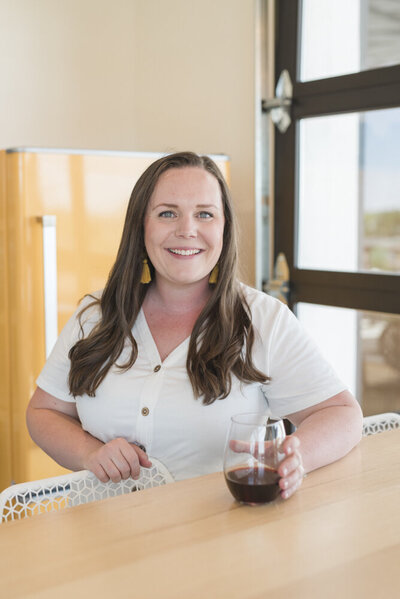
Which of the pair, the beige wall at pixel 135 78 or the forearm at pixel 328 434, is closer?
the forearm at pixel 328 434

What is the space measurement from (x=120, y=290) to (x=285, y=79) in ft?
5.07

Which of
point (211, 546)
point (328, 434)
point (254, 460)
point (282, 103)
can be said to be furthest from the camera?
point (282, 103)

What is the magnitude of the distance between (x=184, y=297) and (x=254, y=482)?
2.30 feet

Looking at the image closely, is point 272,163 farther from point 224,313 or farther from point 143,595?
point 143,595

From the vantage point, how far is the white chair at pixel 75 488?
1.30 metres

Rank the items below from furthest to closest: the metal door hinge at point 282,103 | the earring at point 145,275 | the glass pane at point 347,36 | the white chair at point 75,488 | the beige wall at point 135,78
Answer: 1. the beige wall at point 135,78
2. the metal door hinge at point 282,103
3. the glass pane at point 347,36
4. the earring at point 145,275
5. the white chair at point 75,488

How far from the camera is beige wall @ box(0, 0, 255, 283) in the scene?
10.0 ft

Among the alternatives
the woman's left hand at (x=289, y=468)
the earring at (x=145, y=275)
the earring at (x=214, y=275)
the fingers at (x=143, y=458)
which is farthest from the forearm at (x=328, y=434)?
the earring at (x=145, y=275)

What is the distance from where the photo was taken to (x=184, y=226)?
166cm

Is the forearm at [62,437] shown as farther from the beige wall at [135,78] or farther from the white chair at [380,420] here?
the beige wall at [135,78]

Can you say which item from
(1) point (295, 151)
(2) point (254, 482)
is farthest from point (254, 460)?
(1) point (295, 151)

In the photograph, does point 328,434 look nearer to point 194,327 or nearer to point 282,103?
point 194,327

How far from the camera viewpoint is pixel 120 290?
1744mm

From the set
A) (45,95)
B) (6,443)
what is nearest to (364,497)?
(6,443)
